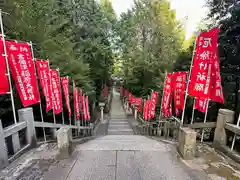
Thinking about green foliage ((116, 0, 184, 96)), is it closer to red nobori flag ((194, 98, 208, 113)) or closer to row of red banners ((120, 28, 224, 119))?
red nobori flag ((194, 98, 208, 113))

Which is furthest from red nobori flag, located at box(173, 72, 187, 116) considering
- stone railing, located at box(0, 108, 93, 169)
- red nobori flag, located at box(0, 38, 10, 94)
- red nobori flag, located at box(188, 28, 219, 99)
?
red nobori flag, located at box(0, 38, 10, 94)

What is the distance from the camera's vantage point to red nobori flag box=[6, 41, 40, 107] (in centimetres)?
362

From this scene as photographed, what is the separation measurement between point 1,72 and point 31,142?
1724 millimetres

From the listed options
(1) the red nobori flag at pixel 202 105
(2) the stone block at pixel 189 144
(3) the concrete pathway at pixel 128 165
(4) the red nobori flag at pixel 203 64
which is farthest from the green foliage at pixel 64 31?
(2) the stone block at pixel 189 144

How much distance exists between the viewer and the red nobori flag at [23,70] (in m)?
3.62

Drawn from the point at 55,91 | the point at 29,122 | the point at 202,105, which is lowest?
the point at 29,122

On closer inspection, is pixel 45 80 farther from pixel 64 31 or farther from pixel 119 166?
pixel 64 31

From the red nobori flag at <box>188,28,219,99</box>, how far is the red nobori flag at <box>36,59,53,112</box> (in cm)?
428

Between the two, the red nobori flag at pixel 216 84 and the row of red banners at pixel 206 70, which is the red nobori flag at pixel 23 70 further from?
the red nobori flag at pixel 216 84

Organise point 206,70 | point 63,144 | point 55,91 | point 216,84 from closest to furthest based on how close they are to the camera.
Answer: point 63,144 < point 206,70 < point 216,84 < point 55,91

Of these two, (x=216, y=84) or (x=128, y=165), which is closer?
(x=128, y=165)

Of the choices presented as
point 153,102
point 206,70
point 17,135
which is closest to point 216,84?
point 206,70

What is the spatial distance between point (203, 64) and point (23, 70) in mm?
4310

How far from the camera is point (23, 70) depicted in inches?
153
